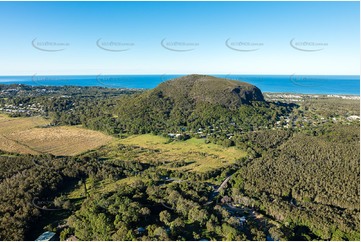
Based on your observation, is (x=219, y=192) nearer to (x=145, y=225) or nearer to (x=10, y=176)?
(x=145, y=225)

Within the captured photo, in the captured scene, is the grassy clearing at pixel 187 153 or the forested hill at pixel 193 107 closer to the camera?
the grassy clearing at pixel 187 153

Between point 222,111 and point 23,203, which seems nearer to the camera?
point 23,203

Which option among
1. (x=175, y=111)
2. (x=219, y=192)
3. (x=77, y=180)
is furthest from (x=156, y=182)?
(x=175, y=111)

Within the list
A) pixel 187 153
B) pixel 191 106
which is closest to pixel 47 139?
pixel 187 153

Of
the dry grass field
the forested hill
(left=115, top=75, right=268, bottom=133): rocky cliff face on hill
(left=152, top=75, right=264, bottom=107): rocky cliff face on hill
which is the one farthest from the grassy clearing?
(left=152, top=75, right=264, bottom=107): rocky cliff face on hill

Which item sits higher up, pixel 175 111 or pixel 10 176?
pixel 175 111

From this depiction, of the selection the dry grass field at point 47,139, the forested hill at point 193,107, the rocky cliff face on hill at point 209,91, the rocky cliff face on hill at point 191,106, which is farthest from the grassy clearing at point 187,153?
the rocky cliff face on hill at point 209,91

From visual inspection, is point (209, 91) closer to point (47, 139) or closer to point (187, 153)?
point (187, 153)

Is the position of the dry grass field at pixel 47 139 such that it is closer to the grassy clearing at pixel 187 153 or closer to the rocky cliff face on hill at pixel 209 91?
the grassy clearing at pixel 187 153
